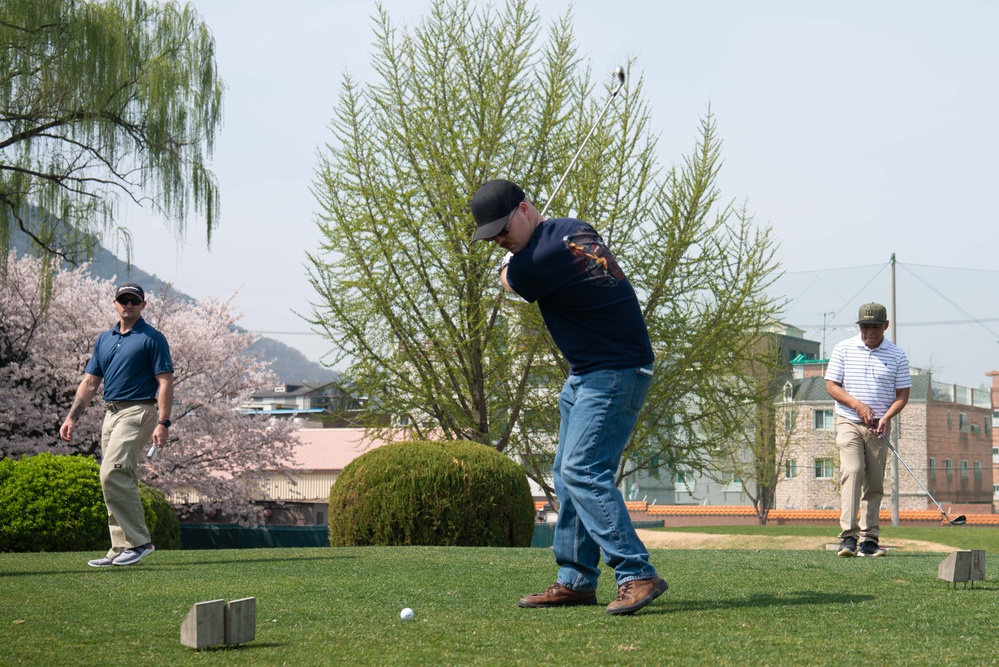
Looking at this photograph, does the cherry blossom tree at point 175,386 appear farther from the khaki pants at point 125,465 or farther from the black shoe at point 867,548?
the black shoe at point 867,548

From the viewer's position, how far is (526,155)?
21266 mm

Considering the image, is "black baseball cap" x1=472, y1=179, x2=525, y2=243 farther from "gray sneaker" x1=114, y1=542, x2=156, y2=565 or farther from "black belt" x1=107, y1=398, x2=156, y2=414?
"gray sneaker" x1=114, y1=542, x2=156, y2=565

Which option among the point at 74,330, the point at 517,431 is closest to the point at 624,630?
the point at 517,431

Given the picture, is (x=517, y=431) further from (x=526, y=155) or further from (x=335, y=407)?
(x=526, y=155)

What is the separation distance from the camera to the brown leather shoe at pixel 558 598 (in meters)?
4.94

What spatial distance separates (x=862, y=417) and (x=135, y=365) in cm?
546

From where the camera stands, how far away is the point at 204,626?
383cm

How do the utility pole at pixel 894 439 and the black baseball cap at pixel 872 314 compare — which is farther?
the utility pole at pixel 894 439

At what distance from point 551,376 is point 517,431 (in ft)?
5.70

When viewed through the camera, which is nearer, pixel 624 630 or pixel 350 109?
Result: pixel 624 630

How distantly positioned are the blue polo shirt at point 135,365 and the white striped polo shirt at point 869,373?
507cm

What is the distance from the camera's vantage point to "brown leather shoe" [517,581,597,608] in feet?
16.2

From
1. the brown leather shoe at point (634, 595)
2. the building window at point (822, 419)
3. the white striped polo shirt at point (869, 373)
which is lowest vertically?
the brown leather shoe at point (634, 595)

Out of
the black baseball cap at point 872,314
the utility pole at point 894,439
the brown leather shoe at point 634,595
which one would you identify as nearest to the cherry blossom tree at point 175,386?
the black baseball cap at point 872,314
